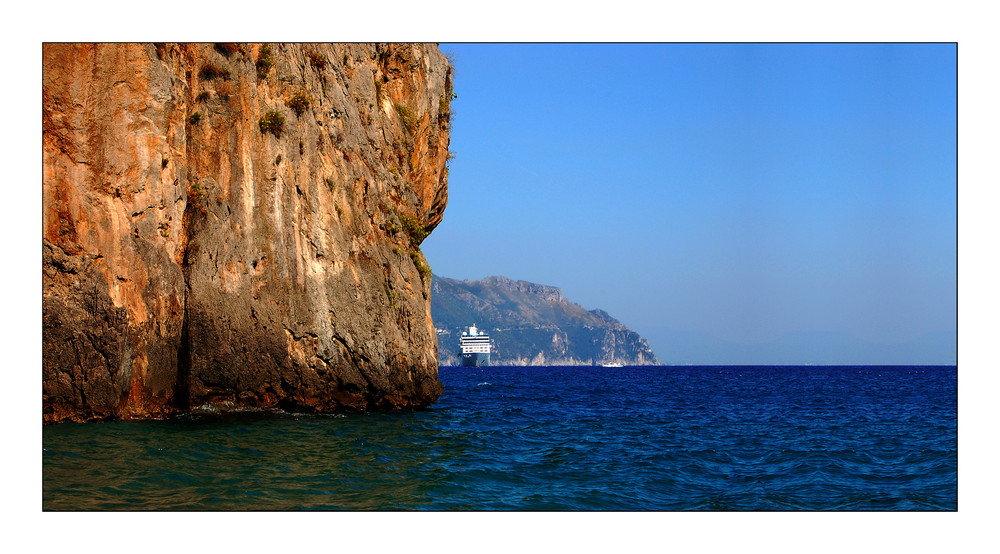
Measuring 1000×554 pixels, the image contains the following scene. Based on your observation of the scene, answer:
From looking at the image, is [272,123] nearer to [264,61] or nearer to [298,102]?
[298,102]

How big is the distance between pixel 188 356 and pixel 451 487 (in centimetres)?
996

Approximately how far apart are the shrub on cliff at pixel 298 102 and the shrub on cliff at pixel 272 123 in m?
0.68

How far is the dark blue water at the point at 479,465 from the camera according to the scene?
12.3m

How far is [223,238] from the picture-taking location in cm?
2053

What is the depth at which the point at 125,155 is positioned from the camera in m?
18.5

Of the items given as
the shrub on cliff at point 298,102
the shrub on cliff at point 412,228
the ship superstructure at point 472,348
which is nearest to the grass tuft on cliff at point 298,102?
the shrub on cliff at point 298,102

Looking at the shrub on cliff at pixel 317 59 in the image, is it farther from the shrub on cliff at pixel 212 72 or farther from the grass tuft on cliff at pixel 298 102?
the shrub on cliff at pixel 212 72

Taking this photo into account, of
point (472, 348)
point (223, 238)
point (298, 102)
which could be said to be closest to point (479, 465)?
point (223, 238)

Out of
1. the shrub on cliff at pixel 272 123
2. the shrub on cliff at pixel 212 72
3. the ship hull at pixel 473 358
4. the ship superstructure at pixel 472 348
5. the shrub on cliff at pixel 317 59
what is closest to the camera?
the shrub on cliff at pixel 212 72

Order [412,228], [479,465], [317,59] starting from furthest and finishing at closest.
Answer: [412,228] → [317,59] → [479,465]

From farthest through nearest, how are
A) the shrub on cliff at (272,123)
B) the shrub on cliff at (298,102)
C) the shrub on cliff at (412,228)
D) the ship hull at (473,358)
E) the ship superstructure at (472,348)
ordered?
1. the ship hull at (473,358)
2. the ship superstructure at (472,348)
3. the shrub on cliff at (412,228)
4. the shrub on cliff at (298,102)
5. the shrub on cliff at (272,123)

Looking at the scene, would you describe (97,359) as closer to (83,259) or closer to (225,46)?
(83,259)

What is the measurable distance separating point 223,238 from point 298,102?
4894mm

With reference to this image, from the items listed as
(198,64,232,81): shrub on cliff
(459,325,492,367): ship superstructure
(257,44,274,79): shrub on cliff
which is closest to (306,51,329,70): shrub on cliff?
(257,44,274,79): shrub on cliff
